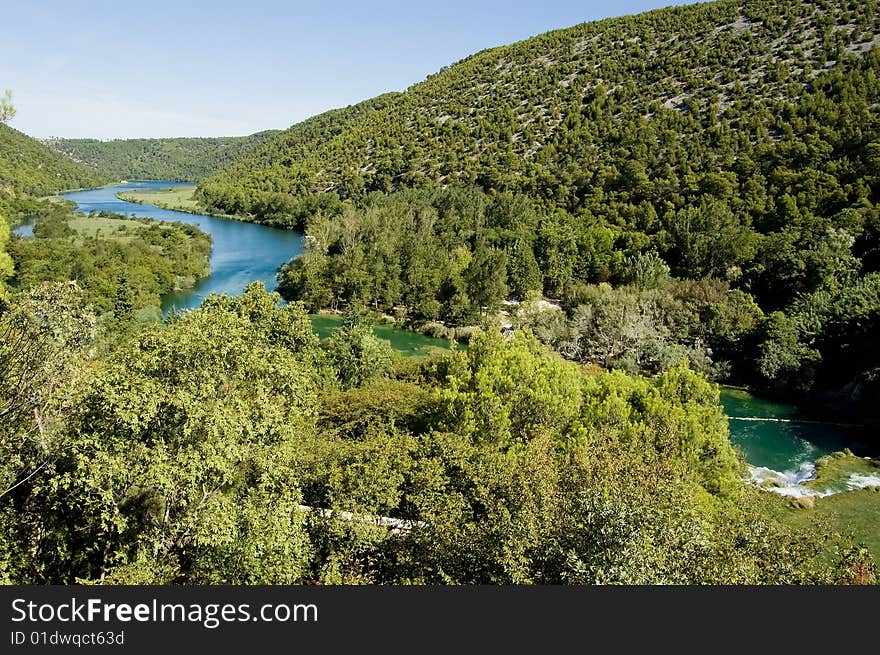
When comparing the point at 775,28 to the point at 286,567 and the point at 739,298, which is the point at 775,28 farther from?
the point at 286,567

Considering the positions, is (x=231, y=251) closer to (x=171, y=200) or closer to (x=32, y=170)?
(x=171, y=200)

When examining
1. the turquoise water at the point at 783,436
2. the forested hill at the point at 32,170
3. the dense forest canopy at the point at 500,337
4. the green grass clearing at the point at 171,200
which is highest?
the forested hill at the point at 32,170

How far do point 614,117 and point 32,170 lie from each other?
434 ft

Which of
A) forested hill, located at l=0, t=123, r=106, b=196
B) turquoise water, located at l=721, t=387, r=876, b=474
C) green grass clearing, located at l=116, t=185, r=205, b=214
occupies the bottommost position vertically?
turquoise water, located at l=721, t=387, r=876, b=474

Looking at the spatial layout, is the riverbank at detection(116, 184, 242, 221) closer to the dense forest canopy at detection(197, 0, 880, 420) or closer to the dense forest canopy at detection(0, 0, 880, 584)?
the dense forest canopy at detection(197, 0, 880, 420)

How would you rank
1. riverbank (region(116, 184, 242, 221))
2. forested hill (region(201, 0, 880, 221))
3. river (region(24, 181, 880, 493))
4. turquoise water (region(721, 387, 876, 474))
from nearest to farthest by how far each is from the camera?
1. river (region(24, 181, 880, 493))
2. turquoise water (region(721, 387, 876, 474))
3. forested hill (region(201, 0, 880, 221))
4. riverbank (region(116, 184, 242, 221))

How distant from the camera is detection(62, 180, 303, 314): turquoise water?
2509 inches

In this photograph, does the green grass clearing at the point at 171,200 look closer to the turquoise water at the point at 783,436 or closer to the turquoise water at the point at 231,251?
the turquoise water at the point at 231,251

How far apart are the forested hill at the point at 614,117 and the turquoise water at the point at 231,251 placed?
449 inches

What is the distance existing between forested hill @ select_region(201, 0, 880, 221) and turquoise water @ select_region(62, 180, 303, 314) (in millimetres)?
11414

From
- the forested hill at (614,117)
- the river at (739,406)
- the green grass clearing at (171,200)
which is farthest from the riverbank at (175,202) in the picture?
the river at (739,406)

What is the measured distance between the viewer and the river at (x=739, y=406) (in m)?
32.2

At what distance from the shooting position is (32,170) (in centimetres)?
13612

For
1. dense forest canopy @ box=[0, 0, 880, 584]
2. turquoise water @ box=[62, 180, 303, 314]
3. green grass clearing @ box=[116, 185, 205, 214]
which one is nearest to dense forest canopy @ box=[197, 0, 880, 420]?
dense forest canopy @ box=[0, 0, 880, 584]
